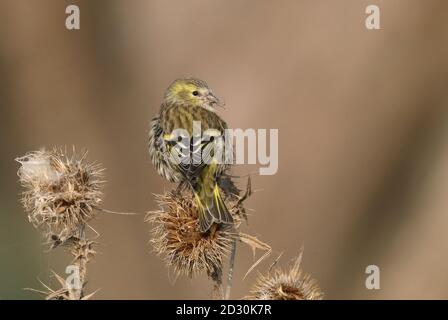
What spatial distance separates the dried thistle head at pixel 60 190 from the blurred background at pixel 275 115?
15.4ft

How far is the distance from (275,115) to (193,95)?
3883 millimetres

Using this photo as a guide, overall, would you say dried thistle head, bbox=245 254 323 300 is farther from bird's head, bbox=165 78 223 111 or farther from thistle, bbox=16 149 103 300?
bird's head, bbox=165 78 223 111

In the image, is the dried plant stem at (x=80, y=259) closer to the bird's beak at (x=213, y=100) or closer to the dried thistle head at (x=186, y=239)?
the dried thistle head at (x=186, y=239)

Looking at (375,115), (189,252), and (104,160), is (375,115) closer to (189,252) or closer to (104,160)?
(104,160)

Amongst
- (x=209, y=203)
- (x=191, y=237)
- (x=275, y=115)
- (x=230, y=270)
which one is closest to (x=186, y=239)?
(x=191, y=237)

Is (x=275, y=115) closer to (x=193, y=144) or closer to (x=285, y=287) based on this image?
(x=193, y=144)

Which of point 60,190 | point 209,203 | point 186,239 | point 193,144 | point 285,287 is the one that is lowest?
point 285,287

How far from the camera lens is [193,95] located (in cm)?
673

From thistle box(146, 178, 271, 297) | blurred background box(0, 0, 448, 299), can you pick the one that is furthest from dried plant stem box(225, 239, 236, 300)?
blurred background box(0, 0, 448, 299)

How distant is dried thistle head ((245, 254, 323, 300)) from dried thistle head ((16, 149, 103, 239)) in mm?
1209

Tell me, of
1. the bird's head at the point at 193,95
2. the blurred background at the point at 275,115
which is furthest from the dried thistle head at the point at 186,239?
the blurred background at the point at 275,115

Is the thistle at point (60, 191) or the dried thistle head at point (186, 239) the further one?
the thistle at point (60, 191)

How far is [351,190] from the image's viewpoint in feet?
35.7

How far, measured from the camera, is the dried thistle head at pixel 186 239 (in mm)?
4953
